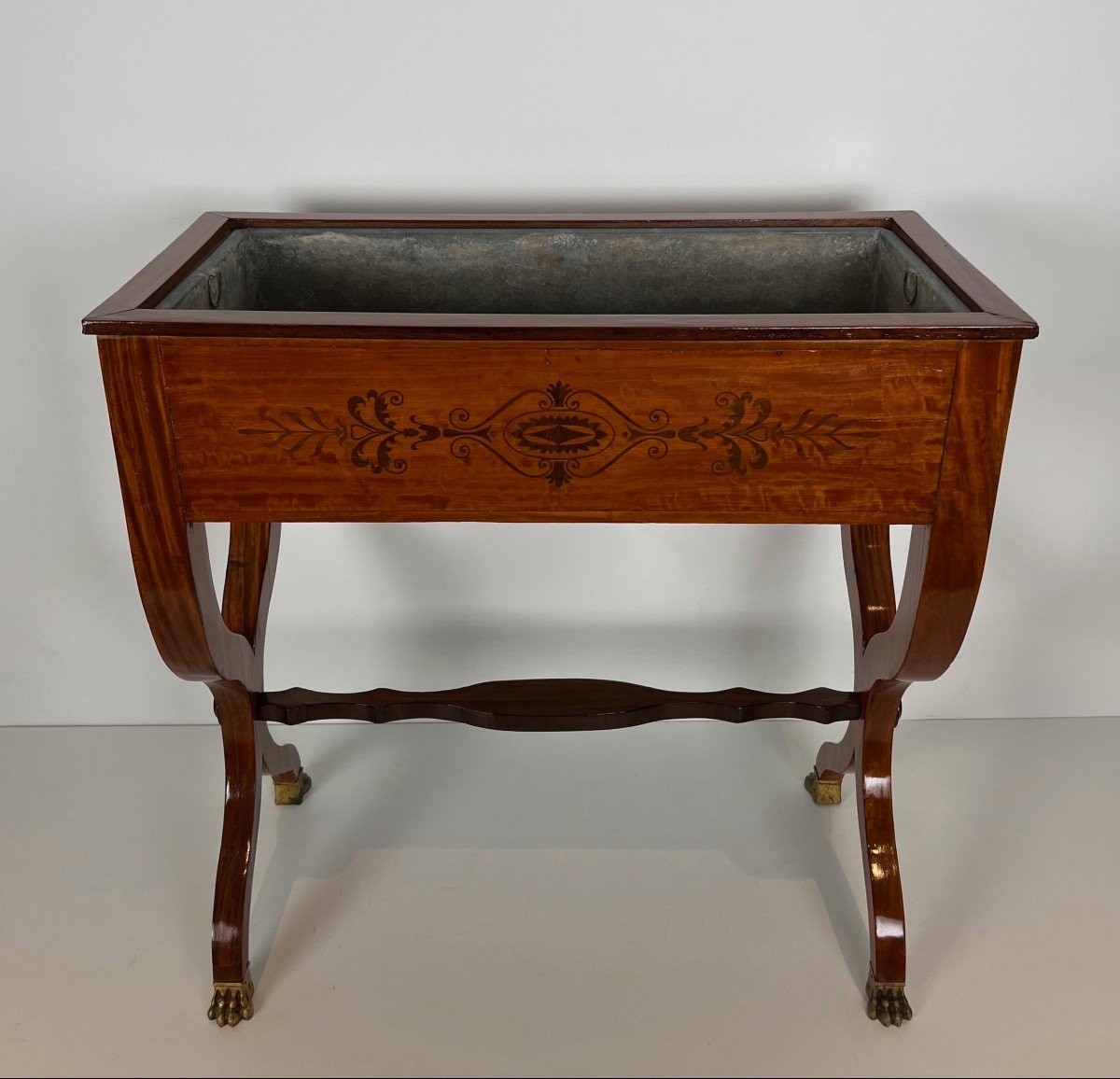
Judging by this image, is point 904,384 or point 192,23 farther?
point 192,23

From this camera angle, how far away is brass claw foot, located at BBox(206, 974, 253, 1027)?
6.57 feet

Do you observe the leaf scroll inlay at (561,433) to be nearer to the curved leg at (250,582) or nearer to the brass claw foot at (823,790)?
the curved leg at (250,582)

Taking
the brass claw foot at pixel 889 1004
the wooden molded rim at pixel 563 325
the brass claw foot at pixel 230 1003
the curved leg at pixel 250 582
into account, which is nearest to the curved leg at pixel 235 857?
the brass claw foot at pixel 230 1003

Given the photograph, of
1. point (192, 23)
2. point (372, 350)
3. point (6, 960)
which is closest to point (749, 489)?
point (372, 350)

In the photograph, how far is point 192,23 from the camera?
2178 mm

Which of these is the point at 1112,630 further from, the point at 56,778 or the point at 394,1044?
the point at 56,778

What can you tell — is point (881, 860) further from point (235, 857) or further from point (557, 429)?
point (235, 857)

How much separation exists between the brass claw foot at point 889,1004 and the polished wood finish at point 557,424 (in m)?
0.61

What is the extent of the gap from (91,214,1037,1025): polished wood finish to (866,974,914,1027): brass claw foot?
613mm

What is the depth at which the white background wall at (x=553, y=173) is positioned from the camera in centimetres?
219

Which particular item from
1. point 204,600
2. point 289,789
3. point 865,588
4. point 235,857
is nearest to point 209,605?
point 204,600

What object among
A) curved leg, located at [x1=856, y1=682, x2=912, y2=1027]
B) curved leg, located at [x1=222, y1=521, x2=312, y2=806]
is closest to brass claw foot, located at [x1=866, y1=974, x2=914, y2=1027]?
curved leg, located at [x1=856, y1=682, x2=912, y2=1027]

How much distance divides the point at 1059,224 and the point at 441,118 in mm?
1229

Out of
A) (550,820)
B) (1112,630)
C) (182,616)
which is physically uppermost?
(182,616)
